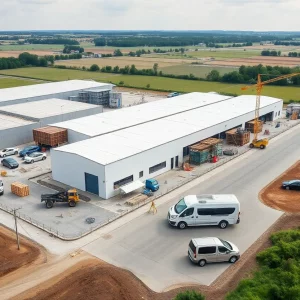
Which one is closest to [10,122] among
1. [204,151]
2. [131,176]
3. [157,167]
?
[157,167]

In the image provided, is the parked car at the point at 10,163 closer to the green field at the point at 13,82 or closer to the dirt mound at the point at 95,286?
the dirt mound at the point at 95,286

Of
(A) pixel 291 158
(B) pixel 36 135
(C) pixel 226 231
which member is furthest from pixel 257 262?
(B) pixel 36 135

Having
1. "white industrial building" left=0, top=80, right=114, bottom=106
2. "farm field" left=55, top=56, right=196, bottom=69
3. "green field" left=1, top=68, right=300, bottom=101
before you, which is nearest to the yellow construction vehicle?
"white industrial building" left=0, top=80, right=114, bottom=106

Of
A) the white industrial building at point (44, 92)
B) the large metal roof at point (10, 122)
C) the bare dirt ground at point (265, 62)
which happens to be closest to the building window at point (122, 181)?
the large metal roof at point (10, 122)

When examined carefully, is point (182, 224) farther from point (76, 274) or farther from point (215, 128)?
point (215, 128)

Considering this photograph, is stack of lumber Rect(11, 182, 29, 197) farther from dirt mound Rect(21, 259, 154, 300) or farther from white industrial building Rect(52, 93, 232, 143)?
dirt mound Rect(21, 259, 154, 300)

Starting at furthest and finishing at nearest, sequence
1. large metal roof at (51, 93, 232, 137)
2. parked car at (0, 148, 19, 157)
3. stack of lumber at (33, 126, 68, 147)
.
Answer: large metal roof at (51, 93, 232, 137) < stack of lumber at (33, 126, 68, 147) < parked car at (0, 148, 19, 157)
